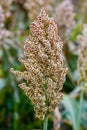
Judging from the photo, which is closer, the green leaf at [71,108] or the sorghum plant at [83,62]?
the sorghum plant at [83,62]

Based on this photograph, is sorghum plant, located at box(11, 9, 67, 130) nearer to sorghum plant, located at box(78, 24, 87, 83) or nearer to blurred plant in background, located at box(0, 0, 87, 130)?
sorghum plant, located at box(78, 24, 87, 83)

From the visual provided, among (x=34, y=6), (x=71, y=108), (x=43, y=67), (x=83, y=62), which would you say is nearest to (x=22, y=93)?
(x=71, y=108)

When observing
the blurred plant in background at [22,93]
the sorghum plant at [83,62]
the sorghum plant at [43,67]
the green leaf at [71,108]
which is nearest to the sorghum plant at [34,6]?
the blurred plant in background at [22,93]

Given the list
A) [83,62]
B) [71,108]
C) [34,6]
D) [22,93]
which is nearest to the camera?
[83,62]

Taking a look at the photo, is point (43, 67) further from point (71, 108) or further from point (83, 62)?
point (71, 108)

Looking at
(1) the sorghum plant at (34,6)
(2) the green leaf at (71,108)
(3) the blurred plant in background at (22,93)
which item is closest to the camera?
(2) the green leaf at (71,108)

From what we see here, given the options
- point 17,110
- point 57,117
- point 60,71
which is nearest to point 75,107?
point 57,117

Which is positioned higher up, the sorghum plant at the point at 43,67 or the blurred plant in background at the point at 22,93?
the blurred plant in background at the point at 22,93

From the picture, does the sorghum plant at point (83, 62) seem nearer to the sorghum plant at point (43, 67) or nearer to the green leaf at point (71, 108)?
the green leaf at point (71, 108)

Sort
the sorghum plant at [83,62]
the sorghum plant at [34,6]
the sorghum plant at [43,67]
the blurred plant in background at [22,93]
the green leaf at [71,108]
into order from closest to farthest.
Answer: the sorghum plant at [43,67]
the sorghum plant at [83,62]
the green leaf at [71,108]
the blurred plant in background at [22,93]
the sorghum plant at [34,6]
